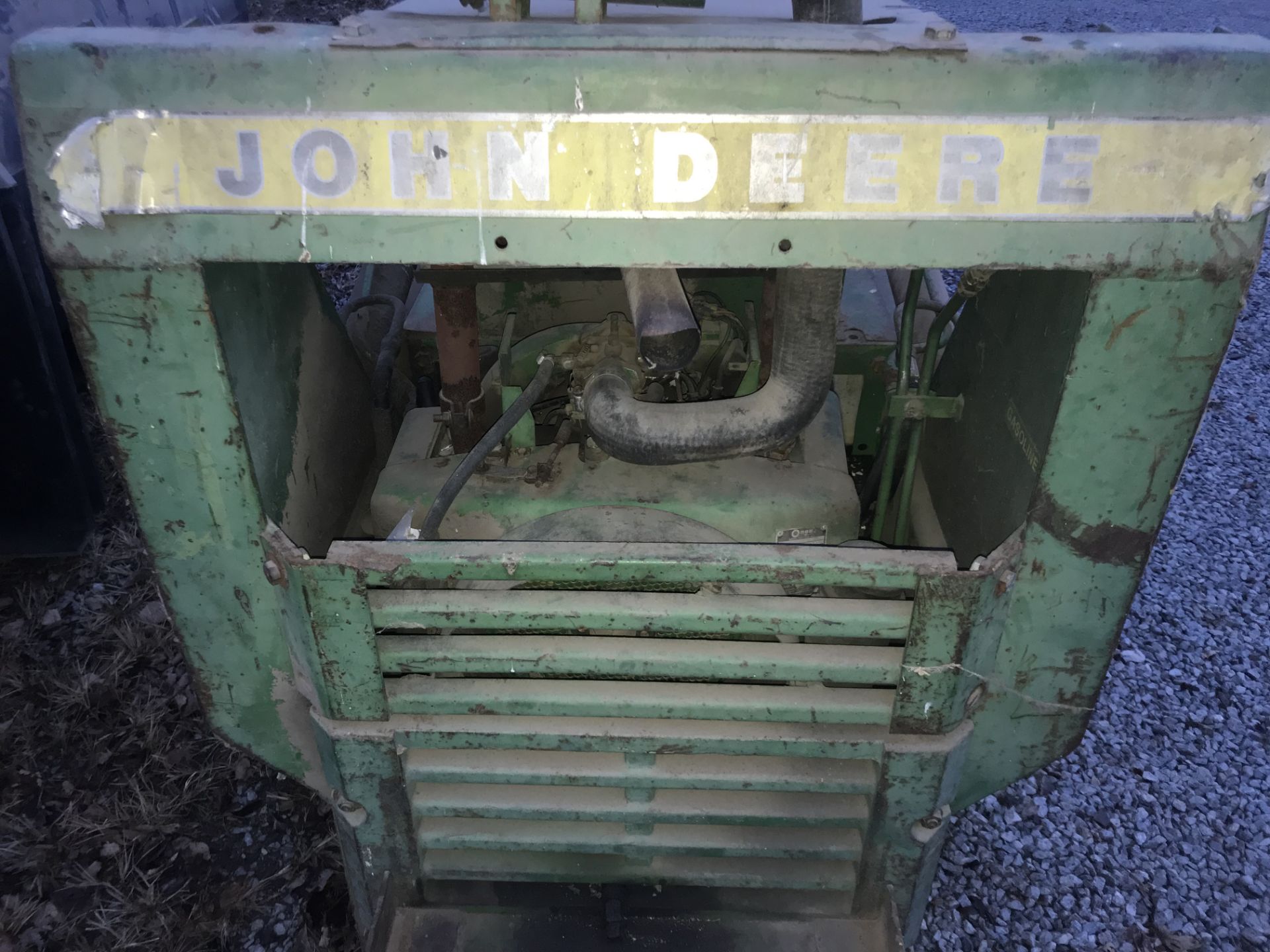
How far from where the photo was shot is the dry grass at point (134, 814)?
68.7 inches

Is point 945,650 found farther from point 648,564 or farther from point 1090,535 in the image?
point 648,564

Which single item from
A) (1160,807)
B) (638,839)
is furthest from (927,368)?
(1160,807)

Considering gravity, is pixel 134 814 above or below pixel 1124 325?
below

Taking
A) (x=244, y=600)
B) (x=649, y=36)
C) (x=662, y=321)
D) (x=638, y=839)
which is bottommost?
(x=638, y=839)

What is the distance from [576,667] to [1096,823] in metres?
1.32

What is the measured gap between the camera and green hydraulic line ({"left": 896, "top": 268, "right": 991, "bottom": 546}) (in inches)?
53.6

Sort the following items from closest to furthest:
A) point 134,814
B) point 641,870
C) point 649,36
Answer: point 649,36, point 641,870, point 134,814

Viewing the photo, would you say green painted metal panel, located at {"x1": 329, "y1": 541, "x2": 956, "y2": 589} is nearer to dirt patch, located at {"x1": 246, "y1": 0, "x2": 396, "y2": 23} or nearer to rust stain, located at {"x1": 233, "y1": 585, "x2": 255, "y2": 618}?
rust stain, located at {"x1": 233, "y1": 585, "x2": 255, "y2": 618}

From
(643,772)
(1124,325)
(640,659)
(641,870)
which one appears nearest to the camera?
(1124,325)

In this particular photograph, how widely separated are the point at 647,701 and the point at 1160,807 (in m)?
1.35

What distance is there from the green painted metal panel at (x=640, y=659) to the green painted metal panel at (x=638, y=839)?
0.31 meters

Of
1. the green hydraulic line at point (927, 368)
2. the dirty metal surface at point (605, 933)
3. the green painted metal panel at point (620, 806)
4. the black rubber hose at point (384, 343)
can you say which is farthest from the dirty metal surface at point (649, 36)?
the dirty metal surface at point (605, 933)

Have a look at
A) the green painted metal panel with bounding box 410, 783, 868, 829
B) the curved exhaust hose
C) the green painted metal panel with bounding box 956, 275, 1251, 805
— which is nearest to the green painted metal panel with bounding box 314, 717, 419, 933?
the green painted metal panel with bounding box 410, 783, 868, 829

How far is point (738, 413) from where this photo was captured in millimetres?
1364
